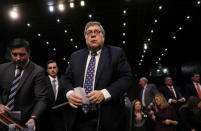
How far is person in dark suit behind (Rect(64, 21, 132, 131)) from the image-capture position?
4.07ft

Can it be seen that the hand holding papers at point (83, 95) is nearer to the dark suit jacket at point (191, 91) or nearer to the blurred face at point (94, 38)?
the blurred face at point (94, 38)

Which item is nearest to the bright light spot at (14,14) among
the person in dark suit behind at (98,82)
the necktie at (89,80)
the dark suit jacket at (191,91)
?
the person in dark suit behind at (98,82)

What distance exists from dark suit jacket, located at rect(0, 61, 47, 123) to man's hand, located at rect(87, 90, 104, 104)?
74cm

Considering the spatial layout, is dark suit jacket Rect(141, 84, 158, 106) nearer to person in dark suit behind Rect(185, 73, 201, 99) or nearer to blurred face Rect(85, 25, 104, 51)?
person in dark suit behind Rect(185, 73, 201, 99)

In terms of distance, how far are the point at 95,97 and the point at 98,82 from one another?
19 cm

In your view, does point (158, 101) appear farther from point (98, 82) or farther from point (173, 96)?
point (98, 82)

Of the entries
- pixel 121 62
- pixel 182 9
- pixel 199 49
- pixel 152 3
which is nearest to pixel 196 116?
pixel 121 62

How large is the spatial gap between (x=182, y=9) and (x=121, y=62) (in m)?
6.80

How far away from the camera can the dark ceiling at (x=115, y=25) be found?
6465 mm

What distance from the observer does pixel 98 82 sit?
4.48 feet

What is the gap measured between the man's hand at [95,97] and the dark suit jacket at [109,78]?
81 mm

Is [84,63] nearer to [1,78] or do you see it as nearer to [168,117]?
[1,78]

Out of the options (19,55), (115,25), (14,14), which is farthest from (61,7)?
(19,55)

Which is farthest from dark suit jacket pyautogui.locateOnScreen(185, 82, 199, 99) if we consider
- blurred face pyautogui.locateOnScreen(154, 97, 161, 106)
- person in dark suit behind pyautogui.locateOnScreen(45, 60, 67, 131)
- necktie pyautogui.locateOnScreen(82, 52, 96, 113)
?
necktie pyautogui.locateOnScreen(82, 52, 96, 113)
